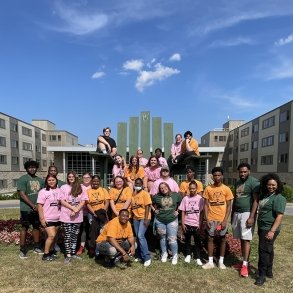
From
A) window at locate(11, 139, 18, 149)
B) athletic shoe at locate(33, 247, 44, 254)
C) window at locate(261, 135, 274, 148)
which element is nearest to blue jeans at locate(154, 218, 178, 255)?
athletic shoe at locate(33, 247, 44, 254)

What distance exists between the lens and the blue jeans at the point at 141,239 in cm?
617

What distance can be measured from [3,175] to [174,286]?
1911 inches

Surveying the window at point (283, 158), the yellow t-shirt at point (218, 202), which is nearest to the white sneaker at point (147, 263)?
the yellow t-shirt at point (218, 202)

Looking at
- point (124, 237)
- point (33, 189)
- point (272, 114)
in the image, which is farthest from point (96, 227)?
point (272, 114)

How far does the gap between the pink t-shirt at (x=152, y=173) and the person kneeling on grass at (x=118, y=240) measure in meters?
1.54

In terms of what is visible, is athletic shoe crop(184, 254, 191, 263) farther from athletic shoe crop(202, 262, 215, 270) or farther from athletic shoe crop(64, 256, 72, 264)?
athletic shoe crop(64, 256, 72, 264)

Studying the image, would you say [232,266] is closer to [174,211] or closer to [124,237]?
[174,211]

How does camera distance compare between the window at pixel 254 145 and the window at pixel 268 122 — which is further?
the window at pixel 254 145

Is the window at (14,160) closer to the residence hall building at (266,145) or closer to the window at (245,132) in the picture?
the residence hall building at (266,145)

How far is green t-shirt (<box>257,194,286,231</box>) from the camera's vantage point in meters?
5.10

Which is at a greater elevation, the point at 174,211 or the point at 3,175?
the point at 174,211

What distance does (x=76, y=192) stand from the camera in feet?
21.1

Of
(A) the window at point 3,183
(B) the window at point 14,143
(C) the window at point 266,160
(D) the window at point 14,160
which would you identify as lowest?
(A) the window at point 3,183

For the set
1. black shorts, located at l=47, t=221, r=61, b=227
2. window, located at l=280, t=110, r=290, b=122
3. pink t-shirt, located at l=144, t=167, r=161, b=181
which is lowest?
black shorts, located at l=47, t=221, r=61, b=227
